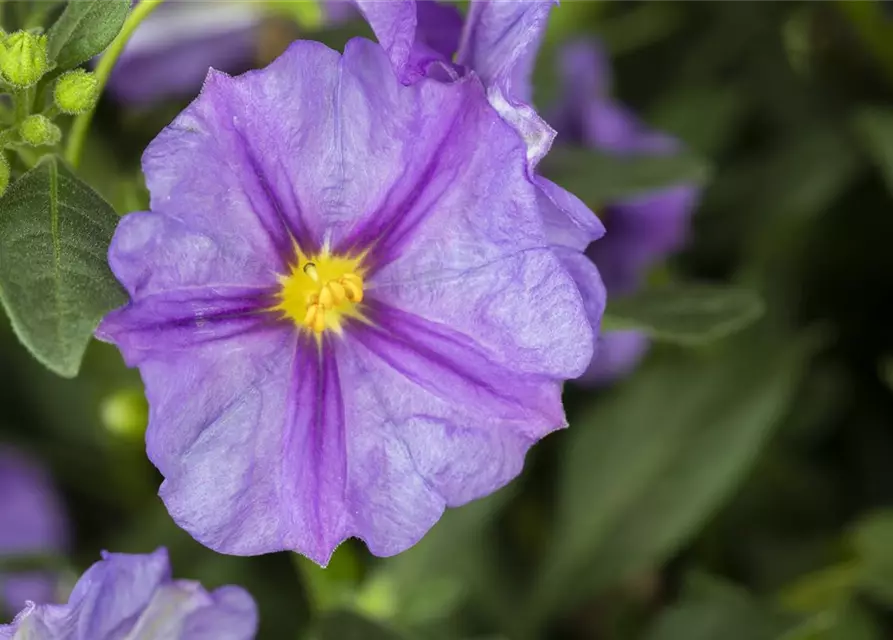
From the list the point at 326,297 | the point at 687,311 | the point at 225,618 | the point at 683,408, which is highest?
the point at 326,297

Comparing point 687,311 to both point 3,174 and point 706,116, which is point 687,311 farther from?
point 3,174

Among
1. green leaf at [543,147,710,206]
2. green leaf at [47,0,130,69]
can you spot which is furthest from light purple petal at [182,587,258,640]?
green leaf at [543,147,710,206]

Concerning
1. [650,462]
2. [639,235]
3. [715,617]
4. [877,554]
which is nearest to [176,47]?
[639,235]

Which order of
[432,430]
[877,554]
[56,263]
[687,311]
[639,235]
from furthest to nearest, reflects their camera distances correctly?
[639,235] → [877,554] → [687,311] → [432,430] → [56,263]

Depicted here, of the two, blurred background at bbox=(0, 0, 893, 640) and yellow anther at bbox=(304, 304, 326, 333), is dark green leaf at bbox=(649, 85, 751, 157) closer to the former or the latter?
blurred background at bbox=(0, 0, 893, 640)

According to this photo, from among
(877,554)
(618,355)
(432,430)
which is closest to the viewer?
(432,430)

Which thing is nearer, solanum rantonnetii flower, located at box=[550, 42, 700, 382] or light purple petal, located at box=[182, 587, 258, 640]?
light purple petal, located at box=[182, 587, 258, 640]

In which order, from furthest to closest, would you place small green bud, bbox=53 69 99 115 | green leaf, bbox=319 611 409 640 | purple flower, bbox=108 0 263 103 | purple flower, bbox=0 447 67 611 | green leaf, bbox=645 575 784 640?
purple flower, bbox=0 447 67 611 < purple flower, bbox=108 0 263 103 < green leaf, bbox=645 575 784 640 < green leaf, bbox=319 611 409 640 < small green bud, bbox=53 69 99 115
